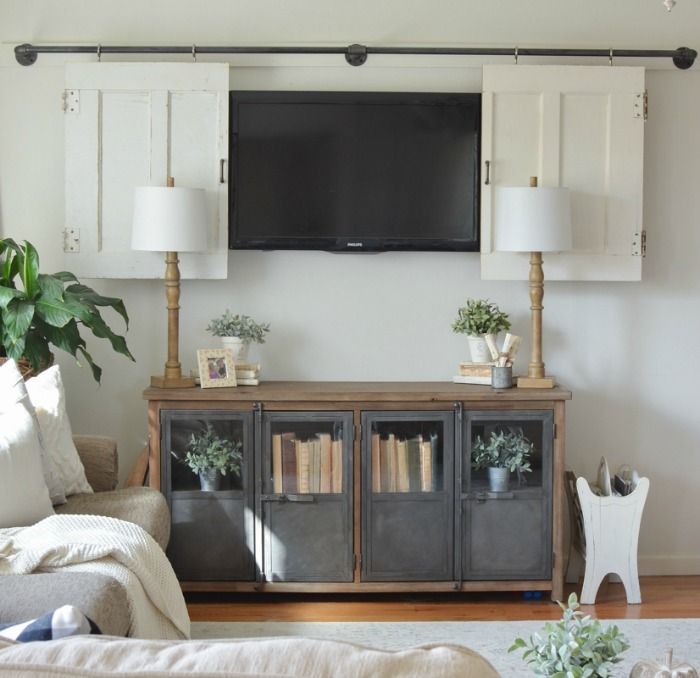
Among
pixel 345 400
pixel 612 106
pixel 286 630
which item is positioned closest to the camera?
pixel 286 630

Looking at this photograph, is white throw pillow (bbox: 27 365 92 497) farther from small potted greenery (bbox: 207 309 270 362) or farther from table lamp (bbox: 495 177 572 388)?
table lamp (bbox: 495 177 572 388)

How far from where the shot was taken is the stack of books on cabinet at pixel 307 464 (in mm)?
3994

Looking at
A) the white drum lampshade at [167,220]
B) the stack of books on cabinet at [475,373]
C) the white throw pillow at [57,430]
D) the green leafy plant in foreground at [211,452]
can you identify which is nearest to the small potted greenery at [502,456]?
the stack of books on cabinet at [475,373]

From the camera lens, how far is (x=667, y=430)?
4.44 m

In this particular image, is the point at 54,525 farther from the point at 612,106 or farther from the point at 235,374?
the point at 612,106

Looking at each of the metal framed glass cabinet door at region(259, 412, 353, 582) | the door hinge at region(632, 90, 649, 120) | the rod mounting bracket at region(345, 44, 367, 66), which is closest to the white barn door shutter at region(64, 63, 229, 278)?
the rod mounting bracket at region(345, 44, 367, 66)

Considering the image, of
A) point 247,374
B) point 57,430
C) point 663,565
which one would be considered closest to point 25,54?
point 247,374

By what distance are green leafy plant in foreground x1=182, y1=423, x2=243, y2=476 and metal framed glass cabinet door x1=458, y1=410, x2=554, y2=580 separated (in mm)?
851

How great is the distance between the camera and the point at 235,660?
0.89m

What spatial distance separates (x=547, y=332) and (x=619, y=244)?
0.46 m

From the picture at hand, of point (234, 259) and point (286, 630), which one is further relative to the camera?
point (234, 259)

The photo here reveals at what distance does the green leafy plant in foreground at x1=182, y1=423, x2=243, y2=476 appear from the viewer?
157 inches

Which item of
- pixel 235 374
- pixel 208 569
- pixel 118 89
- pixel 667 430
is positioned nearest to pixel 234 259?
pixel 235 374

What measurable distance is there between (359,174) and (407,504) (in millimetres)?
1316
